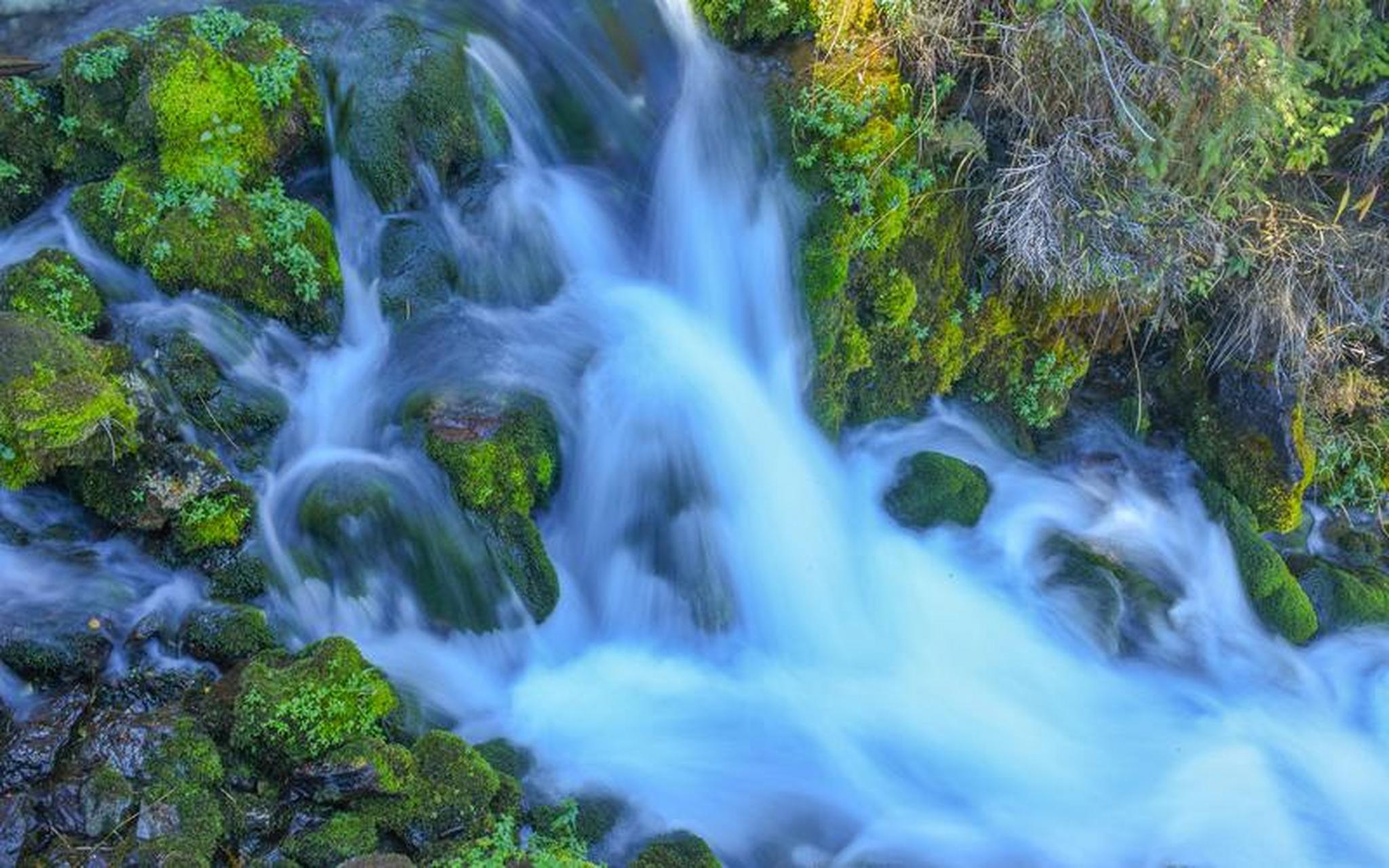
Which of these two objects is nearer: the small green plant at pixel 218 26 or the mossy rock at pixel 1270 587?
the small green plant at pixel 218 26

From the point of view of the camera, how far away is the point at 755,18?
7.07 metres

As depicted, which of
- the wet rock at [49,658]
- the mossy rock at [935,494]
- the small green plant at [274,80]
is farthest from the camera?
the mossy rock at [935,494]

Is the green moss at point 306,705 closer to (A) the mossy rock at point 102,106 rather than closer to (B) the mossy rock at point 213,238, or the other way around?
(B) the mossy rock at point 213,238

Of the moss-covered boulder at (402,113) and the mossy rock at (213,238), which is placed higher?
the moss-covered boulder at (402,113)

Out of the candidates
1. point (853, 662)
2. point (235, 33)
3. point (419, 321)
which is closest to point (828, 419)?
point (853, 662)

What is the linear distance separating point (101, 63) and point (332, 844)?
16.1 ft

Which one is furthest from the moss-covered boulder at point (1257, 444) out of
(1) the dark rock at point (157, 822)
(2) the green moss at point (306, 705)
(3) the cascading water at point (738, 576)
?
(1) the dark rock at point (157, 822)

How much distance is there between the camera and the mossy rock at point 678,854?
489cm

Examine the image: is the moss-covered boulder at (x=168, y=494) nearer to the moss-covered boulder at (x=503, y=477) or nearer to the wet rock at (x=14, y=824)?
the moss-covered boulder at (x=503, y=477)

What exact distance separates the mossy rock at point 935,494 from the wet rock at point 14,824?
5.20 m

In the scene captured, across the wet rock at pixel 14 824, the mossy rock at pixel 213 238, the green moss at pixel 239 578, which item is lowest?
the wet rock at pixel 14 824

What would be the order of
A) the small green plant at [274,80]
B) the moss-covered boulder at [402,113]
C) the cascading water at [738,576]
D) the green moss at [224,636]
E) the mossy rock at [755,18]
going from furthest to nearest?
1. the mossy rock at [755,18]
2. the moss-covered boulder at [402,113]
3. the small green plant at [274,80]
4. the cascading water at [738,576]
5. the green moss at [224,636]

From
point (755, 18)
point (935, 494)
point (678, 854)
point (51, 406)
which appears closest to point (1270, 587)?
point (935, 494)

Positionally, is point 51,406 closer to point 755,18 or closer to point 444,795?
point 444,795
